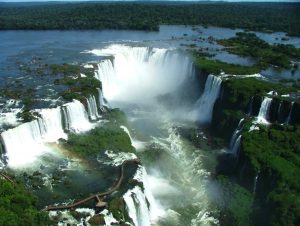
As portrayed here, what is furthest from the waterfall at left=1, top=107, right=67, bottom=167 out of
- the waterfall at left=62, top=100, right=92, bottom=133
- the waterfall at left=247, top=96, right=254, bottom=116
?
the waterfall at left=247, top=96, right=254, bottom=116

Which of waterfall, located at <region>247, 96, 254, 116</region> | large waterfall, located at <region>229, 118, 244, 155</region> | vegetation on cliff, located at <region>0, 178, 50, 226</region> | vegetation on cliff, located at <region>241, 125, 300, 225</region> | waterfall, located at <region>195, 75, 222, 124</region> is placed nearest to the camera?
vegetation on cliff, located at <region>0, 178, 50, 226</region>

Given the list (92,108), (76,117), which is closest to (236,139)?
(92,108)

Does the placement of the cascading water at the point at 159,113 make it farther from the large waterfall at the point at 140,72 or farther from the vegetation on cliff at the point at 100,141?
the vegetation on cliff at the point at 100,141

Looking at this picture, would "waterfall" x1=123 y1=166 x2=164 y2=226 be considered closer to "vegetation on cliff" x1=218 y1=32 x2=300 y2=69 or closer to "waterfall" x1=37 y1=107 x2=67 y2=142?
"waterfall" x1=37 y1=107 x2=67 y2=142

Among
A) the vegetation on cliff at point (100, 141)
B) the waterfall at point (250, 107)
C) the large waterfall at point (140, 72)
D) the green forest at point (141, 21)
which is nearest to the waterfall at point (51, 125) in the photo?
the vegetation on cliff at point (100, 141)

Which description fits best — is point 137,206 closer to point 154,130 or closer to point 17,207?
point 17,207

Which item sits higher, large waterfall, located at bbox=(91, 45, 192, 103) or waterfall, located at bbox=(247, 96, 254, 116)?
waterfall, located at bbox=(247, 96, 254, 116)

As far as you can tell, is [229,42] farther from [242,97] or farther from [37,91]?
[37,91]

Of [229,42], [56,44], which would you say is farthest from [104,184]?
[229,42]
